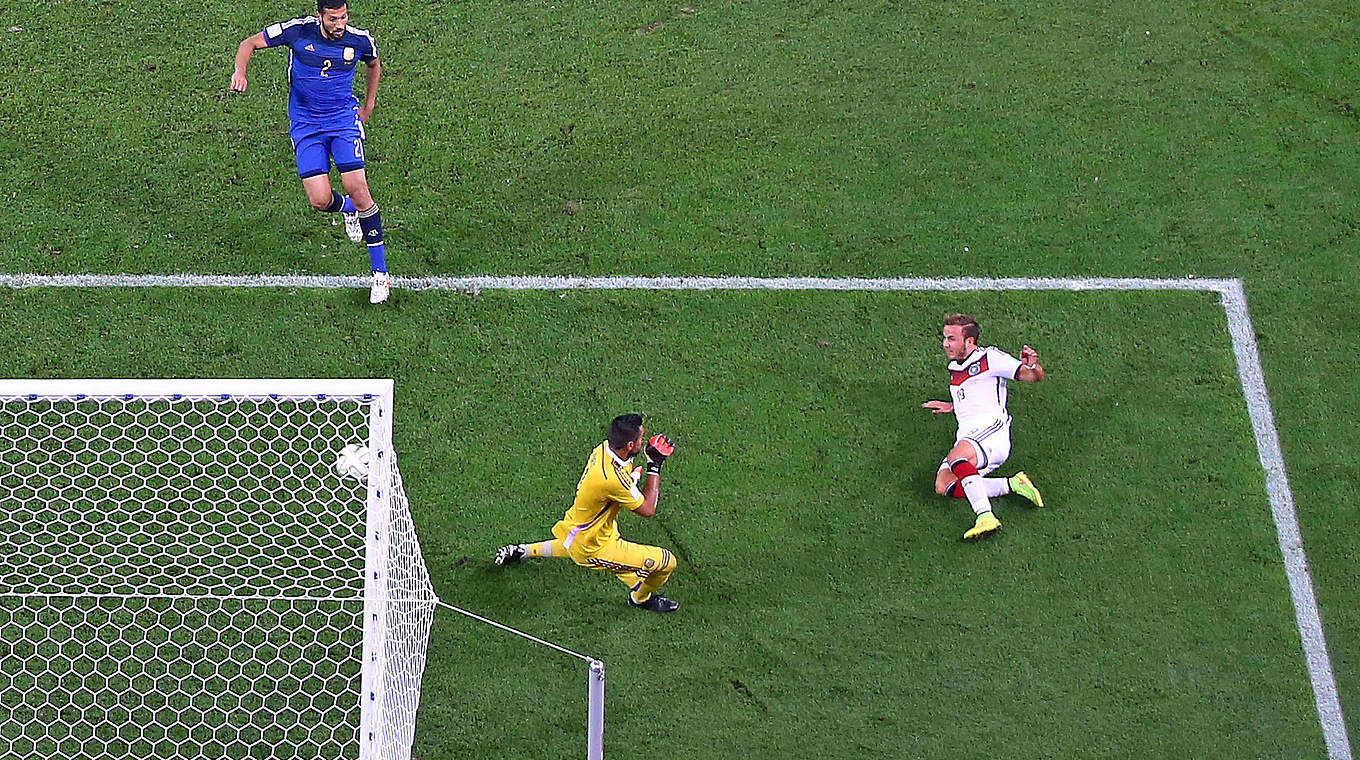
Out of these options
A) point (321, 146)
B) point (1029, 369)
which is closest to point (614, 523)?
point (1029, 369)

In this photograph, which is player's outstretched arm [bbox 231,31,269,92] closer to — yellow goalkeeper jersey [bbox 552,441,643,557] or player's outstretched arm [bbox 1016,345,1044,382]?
yellow goalkeeper jersey [bbox 552,441,643,557]

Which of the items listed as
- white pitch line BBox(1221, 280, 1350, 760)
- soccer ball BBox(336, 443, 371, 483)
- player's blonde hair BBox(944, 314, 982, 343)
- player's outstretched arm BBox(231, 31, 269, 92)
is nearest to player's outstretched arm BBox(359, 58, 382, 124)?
player's outstretched arm BBox(231, 31, 269, 92)

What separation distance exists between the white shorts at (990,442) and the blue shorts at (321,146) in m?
3.74

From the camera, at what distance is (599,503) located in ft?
19.7

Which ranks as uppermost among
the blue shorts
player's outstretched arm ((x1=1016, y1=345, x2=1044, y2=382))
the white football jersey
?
the blue shorts

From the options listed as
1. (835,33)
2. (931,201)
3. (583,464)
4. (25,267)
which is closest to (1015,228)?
(931,201)

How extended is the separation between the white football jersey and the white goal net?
294 cm

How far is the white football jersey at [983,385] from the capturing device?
6.90 metres

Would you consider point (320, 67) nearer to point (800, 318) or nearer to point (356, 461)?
point (800, 318)

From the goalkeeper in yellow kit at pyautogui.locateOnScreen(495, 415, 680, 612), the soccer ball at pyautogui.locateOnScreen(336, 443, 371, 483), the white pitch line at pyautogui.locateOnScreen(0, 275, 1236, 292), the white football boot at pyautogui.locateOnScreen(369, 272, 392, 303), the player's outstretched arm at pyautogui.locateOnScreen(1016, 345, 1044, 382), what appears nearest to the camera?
the soccer ball at pyautogui.locateOnScreen(336, 443, 371, 483)

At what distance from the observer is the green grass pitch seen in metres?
6.42

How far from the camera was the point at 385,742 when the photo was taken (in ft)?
16.6

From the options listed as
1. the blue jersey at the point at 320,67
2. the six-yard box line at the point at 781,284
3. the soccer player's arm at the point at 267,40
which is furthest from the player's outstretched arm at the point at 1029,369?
the soccer player's arm at the point at 267,40

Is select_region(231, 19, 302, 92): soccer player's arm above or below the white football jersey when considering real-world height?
above
